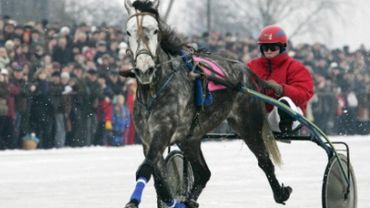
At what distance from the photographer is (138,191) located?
8.75 metres

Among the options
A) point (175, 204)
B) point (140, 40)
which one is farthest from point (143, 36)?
point (175, 204)

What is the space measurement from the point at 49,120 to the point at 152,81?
38.1 feet

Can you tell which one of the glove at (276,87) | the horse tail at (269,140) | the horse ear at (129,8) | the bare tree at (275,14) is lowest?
the bare tree at (275,14)

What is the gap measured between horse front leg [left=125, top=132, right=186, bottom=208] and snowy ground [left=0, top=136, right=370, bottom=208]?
1915mm

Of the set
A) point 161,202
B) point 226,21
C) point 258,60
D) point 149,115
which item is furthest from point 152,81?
point 226,21

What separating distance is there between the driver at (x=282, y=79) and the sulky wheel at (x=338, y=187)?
714mm

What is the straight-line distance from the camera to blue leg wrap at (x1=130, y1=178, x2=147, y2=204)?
868cm

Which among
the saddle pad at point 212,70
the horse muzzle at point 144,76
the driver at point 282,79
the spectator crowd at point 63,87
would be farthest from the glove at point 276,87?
the spectator crowd at point 63,87

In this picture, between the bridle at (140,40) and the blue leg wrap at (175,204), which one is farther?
the blue leg wrap at (175,204)

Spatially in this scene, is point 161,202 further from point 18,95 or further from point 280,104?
point 18,95

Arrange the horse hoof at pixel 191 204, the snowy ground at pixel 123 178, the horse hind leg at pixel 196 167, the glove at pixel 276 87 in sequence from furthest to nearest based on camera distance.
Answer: the snowy ground at pixel 123 178 < the glove at pixel 276 87 < the horse hind leg at pixel 196 167 < the horse hoof at pixel 191 204

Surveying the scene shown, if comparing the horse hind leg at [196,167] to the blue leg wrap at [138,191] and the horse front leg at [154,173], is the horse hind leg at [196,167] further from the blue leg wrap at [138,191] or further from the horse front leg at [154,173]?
the blue leg wrap at [138,191]

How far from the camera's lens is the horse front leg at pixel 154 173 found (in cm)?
873

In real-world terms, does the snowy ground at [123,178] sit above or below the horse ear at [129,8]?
below
